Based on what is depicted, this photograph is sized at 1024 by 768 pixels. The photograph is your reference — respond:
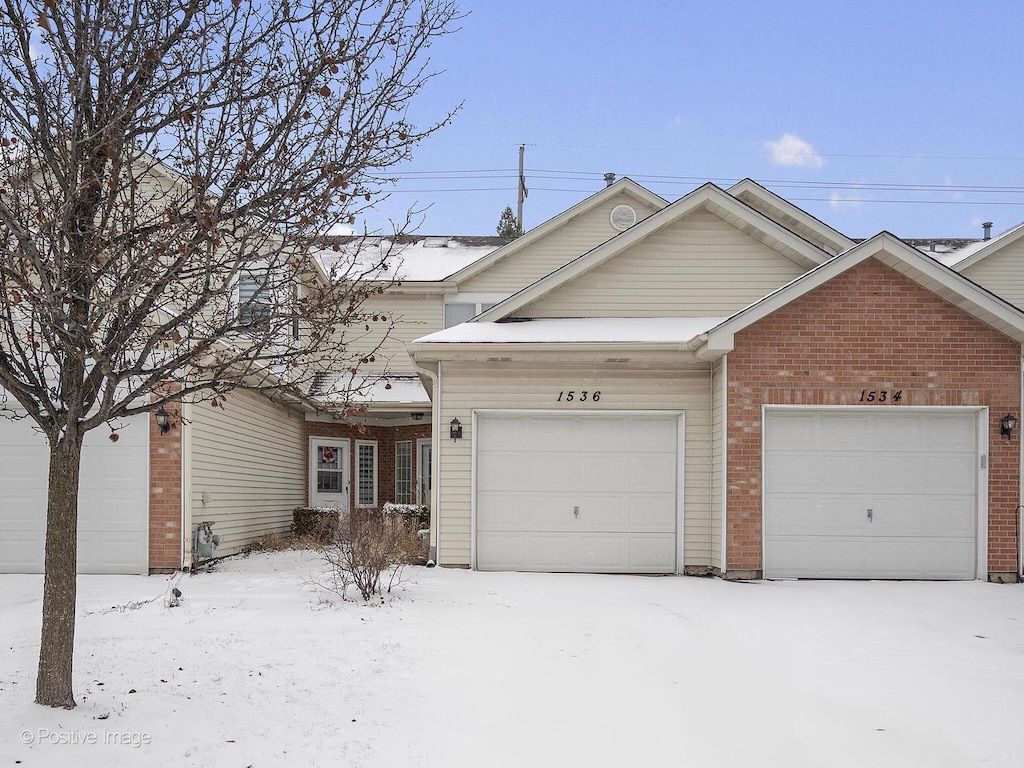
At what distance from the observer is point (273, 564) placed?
1302 centimetres

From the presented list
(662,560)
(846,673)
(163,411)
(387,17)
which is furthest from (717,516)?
(387,17)

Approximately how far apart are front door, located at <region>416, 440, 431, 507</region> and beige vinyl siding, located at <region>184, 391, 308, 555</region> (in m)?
2.52

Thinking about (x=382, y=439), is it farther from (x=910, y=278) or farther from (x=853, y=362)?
(x=910, y=278)

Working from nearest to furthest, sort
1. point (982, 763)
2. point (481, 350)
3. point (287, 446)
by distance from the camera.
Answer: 1. point (982, 763)
2. point (481, 350)
3. point (287, 446)

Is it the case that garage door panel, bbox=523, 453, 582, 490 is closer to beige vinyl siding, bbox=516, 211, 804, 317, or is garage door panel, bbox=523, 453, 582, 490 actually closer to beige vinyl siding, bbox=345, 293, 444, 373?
beige vinyl siding, bbox=516, 211, 804, 317

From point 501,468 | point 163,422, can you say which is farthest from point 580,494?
point 163,422

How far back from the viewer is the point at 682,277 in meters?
13.5

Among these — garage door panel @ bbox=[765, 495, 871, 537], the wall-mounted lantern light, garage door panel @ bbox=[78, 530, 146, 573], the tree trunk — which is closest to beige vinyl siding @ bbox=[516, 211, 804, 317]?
garage door panel @ bbox=[765, 495, 871, 537]

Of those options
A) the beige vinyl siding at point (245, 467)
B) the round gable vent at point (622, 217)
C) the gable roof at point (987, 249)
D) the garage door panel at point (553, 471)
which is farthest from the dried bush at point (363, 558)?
the gable roof at point (987, 249)

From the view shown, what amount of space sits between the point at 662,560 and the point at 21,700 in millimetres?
8504

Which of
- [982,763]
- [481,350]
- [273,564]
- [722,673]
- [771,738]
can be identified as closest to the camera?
[982,763]

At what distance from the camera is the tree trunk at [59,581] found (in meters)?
5.25

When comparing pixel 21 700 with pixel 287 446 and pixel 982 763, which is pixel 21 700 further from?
pixel 287 446

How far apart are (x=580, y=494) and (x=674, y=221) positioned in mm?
4583
